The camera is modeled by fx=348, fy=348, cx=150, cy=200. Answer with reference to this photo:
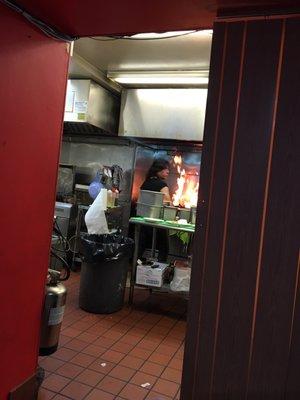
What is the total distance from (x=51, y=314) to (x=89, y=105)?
3005mm

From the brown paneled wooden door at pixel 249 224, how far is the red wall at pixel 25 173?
3.48 feet

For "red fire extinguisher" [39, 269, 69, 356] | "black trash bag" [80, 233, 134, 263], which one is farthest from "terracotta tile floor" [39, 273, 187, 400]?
"black trash bag" [80, 233, 134, 263]

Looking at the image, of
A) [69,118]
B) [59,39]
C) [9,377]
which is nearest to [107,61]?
[69,118]

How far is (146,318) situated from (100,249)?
99 cm

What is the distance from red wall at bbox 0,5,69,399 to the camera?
1.94m

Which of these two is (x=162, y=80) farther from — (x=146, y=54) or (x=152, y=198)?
(x=152, y=198)

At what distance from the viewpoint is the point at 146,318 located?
13.3 feet

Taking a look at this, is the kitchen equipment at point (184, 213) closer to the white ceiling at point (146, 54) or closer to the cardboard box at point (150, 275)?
the cardboard box at point (150, 275)

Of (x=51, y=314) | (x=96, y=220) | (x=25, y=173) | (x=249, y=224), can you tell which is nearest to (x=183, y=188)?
(x=96, y=220)

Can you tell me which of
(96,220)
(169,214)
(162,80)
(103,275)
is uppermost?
(162,80)

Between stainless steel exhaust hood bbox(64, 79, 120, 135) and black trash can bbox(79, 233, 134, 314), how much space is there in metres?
1.69

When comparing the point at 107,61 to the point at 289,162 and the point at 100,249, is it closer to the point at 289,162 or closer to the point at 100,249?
the point at 100,249

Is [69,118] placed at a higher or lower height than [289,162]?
higher

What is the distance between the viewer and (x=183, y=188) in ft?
19.7
